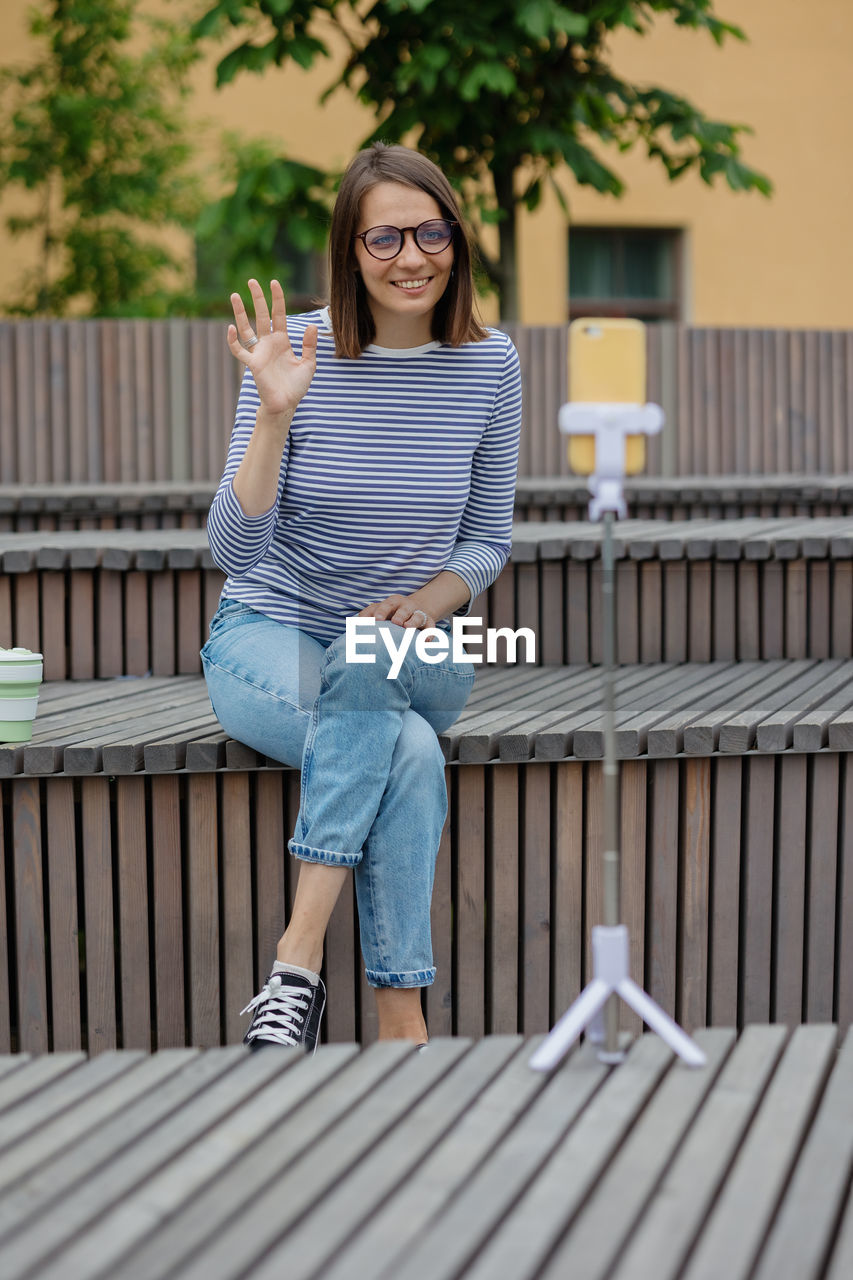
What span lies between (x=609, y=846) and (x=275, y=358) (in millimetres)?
844

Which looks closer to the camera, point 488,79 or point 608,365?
point 608,365

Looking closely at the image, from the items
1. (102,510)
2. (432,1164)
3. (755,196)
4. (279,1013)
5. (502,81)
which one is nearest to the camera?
(432,1164)

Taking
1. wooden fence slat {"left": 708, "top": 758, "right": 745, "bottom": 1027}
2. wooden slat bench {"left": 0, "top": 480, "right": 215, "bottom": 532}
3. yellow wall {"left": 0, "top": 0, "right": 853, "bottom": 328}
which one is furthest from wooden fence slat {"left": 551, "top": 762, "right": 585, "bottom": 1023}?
yellow wall {"left": 0, "top": 0, "right": 853, "bottom": 328}

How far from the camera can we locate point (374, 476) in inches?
86.0

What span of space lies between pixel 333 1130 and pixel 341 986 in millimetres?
1106

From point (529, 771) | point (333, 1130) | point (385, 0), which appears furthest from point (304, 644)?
point (385, 0)

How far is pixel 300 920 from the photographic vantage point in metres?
1.88

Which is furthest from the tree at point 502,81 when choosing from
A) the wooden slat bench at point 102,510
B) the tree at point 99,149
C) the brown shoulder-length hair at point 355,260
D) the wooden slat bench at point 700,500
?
the brown shoulder-length hair at point 355,260

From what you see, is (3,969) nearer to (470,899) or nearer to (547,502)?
(470,899)

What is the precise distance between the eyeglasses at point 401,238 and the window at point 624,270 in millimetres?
7876

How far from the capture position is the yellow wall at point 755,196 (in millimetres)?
9336

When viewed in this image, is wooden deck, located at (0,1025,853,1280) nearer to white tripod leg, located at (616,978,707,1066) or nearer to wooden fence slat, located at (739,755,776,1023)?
white tripod leg, located at (616,978,707,1066)

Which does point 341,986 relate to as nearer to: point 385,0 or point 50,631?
point 50,631

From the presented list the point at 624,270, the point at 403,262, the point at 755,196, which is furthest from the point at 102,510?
the point at 755,196
